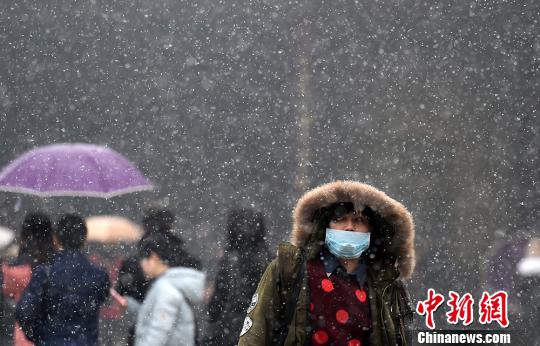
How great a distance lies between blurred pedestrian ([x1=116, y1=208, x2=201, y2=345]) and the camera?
16.5 feet

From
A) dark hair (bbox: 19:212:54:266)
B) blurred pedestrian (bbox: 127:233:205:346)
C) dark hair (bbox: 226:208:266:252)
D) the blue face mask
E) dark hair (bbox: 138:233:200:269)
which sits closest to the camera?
the blue face mask

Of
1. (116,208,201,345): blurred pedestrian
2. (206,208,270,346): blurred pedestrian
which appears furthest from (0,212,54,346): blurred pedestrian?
(206,208,270,346): blurred pedestrian

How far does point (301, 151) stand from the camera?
5211mm

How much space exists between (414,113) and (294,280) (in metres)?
2.78

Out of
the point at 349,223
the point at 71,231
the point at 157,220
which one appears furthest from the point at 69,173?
the point at 349,223

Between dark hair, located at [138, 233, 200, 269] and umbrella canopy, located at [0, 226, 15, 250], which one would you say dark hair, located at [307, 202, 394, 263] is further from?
umbrella canopy, located at [0, 226, 15, 250]

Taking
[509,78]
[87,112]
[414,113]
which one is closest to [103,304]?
[87,112]

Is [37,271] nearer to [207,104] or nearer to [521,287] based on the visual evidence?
[207,104]

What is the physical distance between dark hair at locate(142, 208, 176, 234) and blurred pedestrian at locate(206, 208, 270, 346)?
450mm

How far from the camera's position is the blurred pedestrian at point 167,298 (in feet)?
14.8

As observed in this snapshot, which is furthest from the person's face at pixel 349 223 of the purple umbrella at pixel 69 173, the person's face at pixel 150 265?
the person's face at pixel 150 265

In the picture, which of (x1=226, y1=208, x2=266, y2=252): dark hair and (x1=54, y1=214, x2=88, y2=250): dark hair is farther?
(x1=226, y1=208, x2=266, y2=252): dark hair

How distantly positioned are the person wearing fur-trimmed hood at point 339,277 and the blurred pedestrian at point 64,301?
194 centimetres

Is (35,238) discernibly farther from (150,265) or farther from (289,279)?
(289,279)
